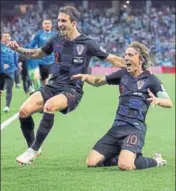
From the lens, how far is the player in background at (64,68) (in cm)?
900

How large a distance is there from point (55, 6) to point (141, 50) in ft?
167

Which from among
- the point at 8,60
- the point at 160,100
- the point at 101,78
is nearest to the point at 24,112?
the point at 101,78

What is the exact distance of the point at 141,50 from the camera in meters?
9.01

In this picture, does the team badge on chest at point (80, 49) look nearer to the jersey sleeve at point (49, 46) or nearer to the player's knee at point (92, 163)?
the jersey sleeve at point (49, 46)

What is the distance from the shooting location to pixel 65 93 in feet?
30.1

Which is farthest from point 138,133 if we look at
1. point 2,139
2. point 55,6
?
point 55,6

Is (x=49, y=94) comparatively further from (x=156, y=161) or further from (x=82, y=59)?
A: (x=156, y=161)

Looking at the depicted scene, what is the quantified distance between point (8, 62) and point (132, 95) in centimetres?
1013

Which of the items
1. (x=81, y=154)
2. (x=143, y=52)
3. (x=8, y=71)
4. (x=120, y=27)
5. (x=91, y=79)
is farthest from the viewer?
(x=120, y=27)

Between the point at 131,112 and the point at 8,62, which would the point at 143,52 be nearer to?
the point at 131,112

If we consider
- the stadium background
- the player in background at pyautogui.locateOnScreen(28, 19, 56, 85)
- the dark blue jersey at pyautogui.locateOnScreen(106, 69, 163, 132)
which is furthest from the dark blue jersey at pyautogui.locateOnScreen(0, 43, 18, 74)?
the dark blue jersey at pyautogui.locateOnScreen(106, 69, 163, 132)

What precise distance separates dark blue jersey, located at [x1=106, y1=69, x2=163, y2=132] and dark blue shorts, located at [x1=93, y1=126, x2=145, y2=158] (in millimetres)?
93

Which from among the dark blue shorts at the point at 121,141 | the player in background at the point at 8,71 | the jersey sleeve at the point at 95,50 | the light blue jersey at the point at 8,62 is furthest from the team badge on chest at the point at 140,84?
the light blue jersey at the point at 8,62

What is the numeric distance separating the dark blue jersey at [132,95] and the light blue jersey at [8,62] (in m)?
9.69
